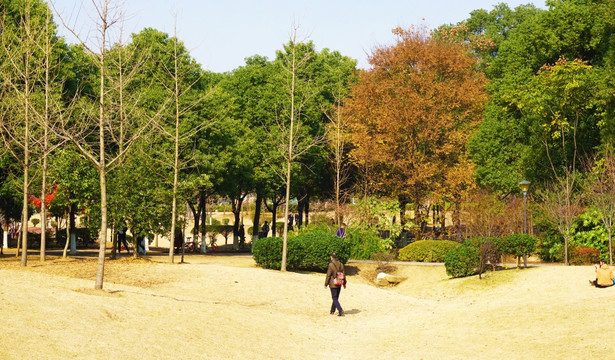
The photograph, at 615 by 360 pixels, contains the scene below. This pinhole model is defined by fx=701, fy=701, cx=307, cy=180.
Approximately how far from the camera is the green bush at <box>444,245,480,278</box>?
28.0 m

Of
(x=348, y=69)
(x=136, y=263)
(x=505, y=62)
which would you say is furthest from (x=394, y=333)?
(x=348, y=69)

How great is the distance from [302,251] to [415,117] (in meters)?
14.9

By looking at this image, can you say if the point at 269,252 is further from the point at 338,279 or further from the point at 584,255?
the point at 584,255

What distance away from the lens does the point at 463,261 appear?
28078mm

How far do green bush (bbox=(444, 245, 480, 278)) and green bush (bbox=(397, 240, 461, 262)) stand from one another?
187 inches

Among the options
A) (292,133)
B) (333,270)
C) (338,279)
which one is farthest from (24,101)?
(338,279)

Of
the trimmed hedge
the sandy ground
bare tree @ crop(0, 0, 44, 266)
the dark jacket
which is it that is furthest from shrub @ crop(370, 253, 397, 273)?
bare tree @ crop(0, 0, 44, 266)

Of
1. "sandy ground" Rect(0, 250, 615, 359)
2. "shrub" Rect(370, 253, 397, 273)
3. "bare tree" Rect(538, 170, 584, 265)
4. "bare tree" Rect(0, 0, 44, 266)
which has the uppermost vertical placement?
"bare tree" Rect(0, 0, 44, 266)

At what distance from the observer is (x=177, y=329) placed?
47.9ft

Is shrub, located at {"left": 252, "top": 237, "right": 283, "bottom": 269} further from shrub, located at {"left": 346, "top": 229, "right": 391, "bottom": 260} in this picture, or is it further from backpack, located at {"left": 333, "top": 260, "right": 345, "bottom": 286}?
backpack, located at {"left": 333, "top": 260, "right": 345, "bottom": 286}

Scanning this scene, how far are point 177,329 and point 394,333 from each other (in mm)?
5515

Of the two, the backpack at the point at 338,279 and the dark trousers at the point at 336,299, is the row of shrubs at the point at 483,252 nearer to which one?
the dark trousers at the point at 336,299

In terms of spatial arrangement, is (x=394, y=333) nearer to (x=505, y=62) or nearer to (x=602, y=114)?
(x=602, y=114)

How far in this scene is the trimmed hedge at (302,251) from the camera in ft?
94.5
